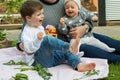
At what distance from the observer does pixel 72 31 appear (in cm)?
526

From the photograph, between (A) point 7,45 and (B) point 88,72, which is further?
(A) point 7,45

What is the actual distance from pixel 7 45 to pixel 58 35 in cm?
141

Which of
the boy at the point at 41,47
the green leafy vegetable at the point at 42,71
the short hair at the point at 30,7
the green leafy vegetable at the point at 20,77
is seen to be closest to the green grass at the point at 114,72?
the boy at the point at 41,47

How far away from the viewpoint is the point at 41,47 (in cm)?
463

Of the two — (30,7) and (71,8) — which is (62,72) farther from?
(71,8)

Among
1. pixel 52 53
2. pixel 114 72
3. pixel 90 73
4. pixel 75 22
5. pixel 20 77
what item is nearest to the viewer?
pixel 20 77

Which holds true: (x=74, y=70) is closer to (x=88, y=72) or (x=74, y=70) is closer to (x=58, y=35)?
(x=88, y=72)

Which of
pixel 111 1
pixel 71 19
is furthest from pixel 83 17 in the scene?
pixel 111 1

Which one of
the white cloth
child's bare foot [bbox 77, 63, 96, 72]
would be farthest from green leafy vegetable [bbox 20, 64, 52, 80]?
child's bare foot [bbox 77, 63, 96, 72]

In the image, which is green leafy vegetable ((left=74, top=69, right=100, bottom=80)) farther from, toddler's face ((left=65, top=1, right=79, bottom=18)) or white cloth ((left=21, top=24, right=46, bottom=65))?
toddler's face ((left=65, top=1, right=79, bottom=18))

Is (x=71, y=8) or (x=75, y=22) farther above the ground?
(x=71, y=8)

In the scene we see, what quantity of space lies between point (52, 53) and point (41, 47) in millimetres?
152

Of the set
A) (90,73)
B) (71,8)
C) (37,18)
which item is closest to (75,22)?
(71,8)

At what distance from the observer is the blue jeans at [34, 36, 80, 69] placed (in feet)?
15.2
